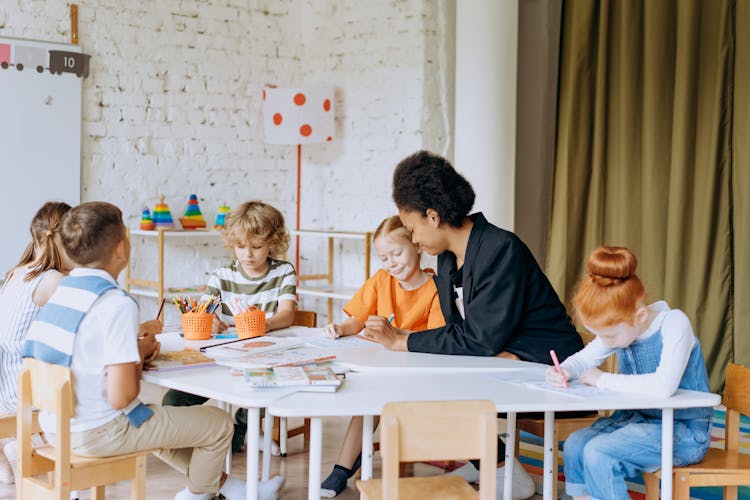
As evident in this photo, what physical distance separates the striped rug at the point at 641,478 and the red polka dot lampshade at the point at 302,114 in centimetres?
222

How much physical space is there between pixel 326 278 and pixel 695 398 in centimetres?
364

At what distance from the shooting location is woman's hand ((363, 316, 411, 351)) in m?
2.83

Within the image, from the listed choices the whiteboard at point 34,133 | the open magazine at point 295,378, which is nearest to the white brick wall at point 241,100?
the whiteboard at point 34,133

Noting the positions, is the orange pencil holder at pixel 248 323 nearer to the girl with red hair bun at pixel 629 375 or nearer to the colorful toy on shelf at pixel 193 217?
the girl with red hair bun at pixel 629 375

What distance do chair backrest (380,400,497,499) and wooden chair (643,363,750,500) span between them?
2.10 feet

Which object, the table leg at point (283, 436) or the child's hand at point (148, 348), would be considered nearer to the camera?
the child's hand at point (148, 348)

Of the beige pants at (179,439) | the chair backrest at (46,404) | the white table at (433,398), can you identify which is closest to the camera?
the white table at (433,398)

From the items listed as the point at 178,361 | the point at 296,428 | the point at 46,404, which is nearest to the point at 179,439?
the point at 178,361

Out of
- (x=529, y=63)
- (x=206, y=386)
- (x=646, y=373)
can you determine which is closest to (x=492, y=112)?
(x=529, y=63)

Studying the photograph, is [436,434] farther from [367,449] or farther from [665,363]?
[665,363]

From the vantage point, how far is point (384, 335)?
2.84m

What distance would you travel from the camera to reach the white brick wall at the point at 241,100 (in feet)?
17.2

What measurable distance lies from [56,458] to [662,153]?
362 cm

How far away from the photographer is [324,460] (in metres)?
3.60
